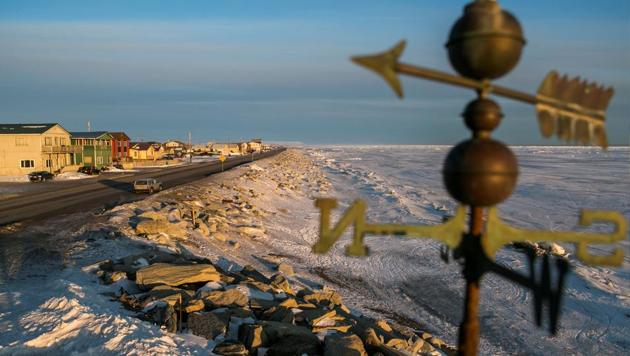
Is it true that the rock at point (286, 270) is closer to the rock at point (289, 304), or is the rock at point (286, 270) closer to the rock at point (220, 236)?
the rock at point (220, 236)

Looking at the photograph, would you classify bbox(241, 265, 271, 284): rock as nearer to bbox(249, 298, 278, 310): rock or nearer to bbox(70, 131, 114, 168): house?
bbox(249, 298, 278, 310): rock

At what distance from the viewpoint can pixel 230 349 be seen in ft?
26.1

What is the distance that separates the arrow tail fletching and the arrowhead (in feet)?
3.28

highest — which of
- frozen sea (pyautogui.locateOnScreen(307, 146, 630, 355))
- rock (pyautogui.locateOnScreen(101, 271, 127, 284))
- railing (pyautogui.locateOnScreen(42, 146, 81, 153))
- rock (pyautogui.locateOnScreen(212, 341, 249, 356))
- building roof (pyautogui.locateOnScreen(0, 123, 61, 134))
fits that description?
building roof (pyautogui.locateOnScreen(0, 123, 61, 134))

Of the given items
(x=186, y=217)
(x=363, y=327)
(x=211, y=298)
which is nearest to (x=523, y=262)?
(x=363, y=327)

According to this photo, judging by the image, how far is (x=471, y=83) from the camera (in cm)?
248

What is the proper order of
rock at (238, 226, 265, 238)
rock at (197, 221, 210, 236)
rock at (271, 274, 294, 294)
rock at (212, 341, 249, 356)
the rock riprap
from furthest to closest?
rock at (238, 226, 265, 238)
rock at (197, 221, 210, 236)
rock at (271, 274, 294, 294)
the rock riprap
rock at (212, 341, 249, 356)

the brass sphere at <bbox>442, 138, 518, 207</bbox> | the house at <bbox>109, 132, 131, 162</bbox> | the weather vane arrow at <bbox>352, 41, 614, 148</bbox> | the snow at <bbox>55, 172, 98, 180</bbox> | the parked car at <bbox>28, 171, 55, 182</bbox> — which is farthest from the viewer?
the house at <bbox>109, 132, 131, 162</bbox>

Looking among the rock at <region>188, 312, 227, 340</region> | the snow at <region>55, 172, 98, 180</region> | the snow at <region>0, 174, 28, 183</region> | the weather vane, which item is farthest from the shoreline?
the snow at <region>0, 174, 28, 183</region>

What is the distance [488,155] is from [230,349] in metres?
7.18

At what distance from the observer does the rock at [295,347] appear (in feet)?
26.4

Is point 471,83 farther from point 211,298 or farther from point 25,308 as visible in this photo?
point 25,308

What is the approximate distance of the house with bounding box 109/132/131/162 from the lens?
8075cm

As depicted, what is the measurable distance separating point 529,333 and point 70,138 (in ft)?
216
